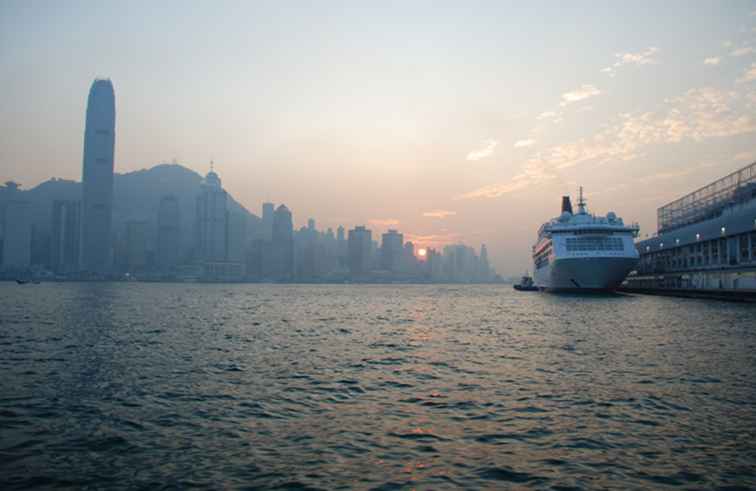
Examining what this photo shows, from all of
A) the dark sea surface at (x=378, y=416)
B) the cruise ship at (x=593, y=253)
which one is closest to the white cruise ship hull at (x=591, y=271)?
the cruise ship at (x=593, y=253)

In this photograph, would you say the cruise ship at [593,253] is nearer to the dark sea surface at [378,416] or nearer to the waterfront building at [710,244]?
the waterfront building at [710,244]

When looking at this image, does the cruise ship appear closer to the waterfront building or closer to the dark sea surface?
the waterfront building

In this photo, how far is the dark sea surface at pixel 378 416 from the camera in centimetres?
1097

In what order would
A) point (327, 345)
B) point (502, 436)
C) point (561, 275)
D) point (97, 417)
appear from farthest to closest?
point (561, 275) → point (327, 345) → point (97, 417) → point (502, 436)

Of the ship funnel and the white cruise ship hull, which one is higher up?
the ship funnel

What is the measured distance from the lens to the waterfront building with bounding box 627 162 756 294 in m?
84.8

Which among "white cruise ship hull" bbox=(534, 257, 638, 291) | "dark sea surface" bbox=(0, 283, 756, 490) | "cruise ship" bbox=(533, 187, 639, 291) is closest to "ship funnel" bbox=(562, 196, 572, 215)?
"cruise ship" bbox=(533, 187, 639, 291)

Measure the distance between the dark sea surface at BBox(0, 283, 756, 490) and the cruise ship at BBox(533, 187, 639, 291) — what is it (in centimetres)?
7060

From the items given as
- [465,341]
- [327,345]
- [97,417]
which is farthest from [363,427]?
[465,341]

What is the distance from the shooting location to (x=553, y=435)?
13766 millimetres

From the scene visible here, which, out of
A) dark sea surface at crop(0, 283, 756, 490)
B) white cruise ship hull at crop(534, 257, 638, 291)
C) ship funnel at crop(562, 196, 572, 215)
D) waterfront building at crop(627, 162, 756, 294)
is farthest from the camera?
ship funnel at crop(562, 196, 572, 215)

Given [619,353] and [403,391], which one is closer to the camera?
[403,391]

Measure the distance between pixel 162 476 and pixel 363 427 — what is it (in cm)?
578

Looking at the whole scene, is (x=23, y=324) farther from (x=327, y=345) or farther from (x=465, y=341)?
(x=465, y=341)
